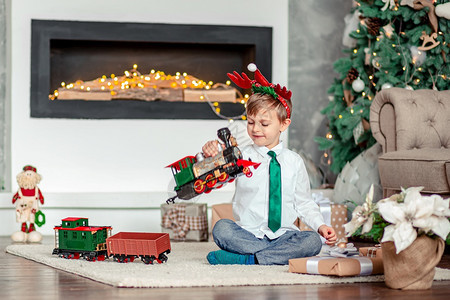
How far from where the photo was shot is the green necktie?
2668mm

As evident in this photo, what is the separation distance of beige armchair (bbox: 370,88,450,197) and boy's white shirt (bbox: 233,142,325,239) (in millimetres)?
799

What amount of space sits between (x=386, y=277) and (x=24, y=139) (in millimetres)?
2871

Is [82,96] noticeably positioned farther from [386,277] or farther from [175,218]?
[386,277]

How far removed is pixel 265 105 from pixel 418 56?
70.0 inches

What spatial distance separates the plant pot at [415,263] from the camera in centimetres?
213

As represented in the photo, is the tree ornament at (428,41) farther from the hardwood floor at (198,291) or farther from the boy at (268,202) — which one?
the hardwood floor at (198,291)

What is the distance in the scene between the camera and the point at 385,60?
418 centimetres

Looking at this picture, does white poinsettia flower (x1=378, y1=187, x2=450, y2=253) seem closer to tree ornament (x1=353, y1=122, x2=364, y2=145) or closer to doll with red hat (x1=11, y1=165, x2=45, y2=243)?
tree ornament (x1=353, y1=122, x2=364, y2=145)

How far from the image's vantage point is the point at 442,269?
2549 millimetres

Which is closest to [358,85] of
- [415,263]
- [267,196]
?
[267,196]

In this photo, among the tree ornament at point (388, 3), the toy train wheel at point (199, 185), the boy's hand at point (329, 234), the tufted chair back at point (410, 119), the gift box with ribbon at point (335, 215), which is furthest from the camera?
the tree ornament at point (388, 3)

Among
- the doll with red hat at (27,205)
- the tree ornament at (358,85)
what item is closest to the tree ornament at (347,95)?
the tree ornament at (358,85)

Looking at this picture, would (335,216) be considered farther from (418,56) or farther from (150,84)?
(150,84)

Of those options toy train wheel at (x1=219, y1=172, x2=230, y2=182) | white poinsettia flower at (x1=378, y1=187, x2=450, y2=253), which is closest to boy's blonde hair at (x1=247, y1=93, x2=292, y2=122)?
toy train wheel at (x1=219, y1=172, x2=230, y2=182)
